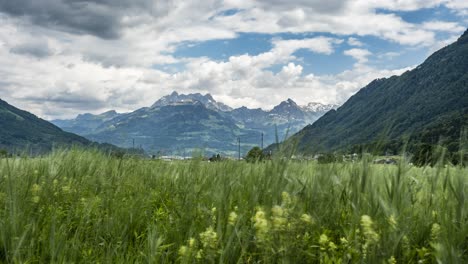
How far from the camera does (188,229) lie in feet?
12.1

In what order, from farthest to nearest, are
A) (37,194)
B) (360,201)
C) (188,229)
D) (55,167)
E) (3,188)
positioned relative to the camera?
(55,167)
(3,188)
(37,194)
(188,229)
(360,201)

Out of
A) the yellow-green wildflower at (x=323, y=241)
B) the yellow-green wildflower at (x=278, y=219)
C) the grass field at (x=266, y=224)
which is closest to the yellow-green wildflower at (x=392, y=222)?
the grass field at (x=266, y=224)

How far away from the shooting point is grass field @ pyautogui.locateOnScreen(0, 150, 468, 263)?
274cm

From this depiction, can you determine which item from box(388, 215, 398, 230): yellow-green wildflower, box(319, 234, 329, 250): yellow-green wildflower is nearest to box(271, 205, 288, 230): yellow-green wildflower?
box(319, 234, 329, 250): yellow-green wildflower

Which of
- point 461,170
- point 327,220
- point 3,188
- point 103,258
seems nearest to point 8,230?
point 103,258

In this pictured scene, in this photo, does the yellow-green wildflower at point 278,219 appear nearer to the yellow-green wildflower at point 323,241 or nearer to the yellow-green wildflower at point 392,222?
the yellow-green wildflower at point 323,241

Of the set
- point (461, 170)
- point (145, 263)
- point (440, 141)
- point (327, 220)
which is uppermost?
point (440, 141)

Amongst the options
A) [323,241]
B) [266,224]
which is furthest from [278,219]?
[323,241]

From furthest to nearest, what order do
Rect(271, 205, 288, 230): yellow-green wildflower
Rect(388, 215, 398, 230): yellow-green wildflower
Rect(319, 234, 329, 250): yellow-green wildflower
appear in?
Rect(319, 234, 329, 250): yellow-green wildflower < Rect(388, 215, 398, 230): yellow-green wildflower < Rect(271, 205, 288, 230): yellow-green wildflower

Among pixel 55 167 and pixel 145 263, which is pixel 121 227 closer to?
pixel 145 263

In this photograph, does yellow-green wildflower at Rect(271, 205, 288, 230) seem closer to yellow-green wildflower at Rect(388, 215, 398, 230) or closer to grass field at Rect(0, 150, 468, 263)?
grass field at Rect(0, 150, 468, 263)

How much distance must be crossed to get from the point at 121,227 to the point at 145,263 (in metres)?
0.92

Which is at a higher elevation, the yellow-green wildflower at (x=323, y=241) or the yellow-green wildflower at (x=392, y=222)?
the yellow-green wildflower at (x=392, y=222)

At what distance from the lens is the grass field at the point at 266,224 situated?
274 cm
